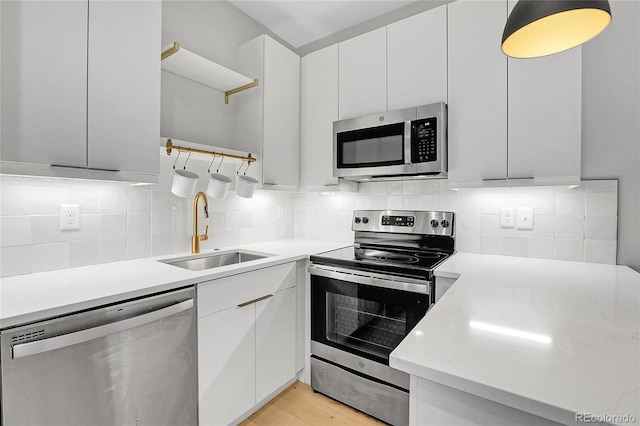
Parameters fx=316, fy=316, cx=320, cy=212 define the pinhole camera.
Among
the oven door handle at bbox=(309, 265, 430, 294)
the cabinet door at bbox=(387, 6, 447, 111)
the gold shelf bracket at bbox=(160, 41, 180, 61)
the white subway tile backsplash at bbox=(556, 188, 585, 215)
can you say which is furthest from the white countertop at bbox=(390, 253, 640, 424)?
the gold shelf bracket at bbox=(160, 41, 180, 61)

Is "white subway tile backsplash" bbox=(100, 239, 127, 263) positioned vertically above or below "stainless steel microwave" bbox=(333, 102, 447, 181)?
below

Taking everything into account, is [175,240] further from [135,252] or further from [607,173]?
[607,173]

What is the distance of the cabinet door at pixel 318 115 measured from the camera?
7.51ft

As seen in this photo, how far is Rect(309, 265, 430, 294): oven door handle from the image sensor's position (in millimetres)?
1594

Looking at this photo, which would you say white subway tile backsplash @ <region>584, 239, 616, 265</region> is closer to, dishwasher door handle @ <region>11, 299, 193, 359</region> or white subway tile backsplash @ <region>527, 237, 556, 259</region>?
white subway tile backsplash @ <region>527, 237, 556, 259</region>

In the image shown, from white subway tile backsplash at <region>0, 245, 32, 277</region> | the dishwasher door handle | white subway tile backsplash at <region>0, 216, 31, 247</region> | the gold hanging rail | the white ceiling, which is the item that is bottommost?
the dishwasher door handle

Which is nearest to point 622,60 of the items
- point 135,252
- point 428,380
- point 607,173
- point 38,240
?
point 607,173

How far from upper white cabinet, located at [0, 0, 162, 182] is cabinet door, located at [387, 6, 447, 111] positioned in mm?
1349

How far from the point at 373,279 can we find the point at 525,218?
979mm

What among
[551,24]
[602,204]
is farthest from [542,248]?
[551,24]

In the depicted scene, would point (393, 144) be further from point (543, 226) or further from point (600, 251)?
point (600, 251)

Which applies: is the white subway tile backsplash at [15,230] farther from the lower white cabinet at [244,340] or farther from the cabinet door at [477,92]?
the cabinet door at [477,92]

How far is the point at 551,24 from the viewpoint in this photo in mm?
958

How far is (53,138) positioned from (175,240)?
0.89 m
